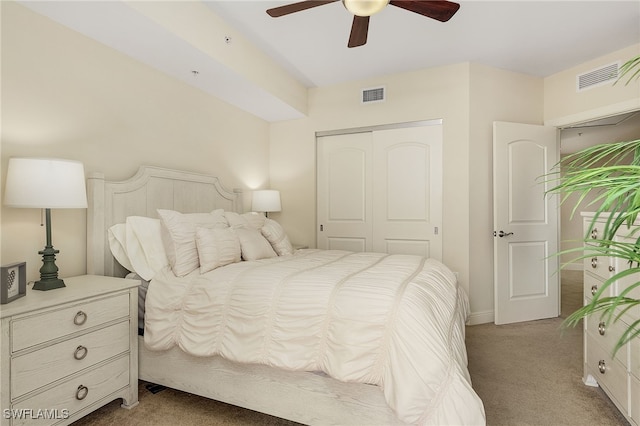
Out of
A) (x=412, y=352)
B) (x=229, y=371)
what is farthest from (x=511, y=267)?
(x=229, y=371)

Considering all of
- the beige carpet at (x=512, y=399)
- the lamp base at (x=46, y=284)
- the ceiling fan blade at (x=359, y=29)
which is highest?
the ceiling fan blade at (x=359, y=29)

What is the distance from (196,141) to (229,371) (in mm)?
2069

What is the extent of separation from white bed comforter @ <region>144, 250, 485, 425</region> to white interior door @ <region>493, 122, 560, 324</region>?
1.67m

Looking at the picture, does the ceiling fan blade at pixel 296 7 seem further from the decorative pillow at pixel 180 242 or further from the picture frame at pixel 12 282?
the picture frame at pixel 12 282

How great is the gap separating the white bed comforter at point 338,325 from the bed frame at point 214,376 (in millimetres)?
127

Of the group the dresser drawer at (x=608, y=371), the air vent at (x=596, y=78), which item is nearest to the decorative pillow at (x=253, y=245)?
the dresser drawer at (x=608, y=371)

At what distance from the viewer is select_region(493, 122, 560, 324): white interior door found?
3.42 meters

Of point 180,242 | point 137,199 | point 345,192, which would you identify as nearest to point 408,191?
point 345,192

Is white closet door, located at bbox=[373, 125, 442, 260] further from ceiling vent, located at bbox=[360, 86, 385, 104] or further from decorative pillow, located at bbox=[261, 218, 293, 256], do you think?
decorative pillow, located at bbox=[261, 218, 293, 256]

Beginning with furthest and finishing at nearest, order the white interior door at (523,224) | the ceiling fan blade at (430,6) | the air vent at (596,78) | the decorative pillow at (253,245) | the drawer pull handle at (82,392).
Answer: the white interior door at (523,224), the air vent at (596,78), the decorative pillow at (253,245), the ceiling fan blade at (430,6), the drawer pull handle at (82,392)

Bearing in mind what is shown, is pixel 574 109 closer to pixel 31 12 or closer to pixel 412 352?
pixel 412 352

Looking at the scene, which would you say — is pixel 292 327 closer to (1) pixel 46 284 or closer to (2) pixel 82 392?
(2) pixel 82 392

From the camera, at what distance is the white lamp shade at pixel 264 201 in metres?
3.75

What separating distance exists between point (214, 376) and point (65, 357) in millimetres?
699
